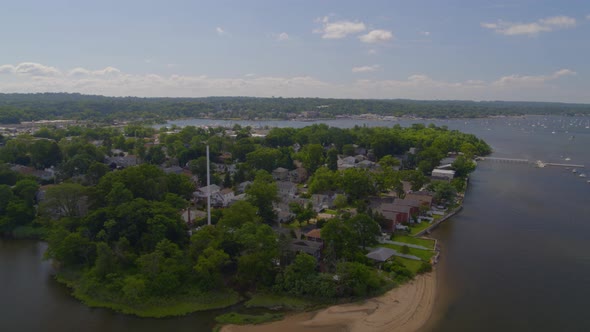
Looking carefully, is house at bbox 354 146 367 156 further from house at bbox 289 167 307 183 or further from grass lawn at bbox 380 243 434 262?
grass lawn at bbox 380 243 434 262

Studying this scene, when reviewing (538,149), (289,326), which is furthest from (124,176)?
(538,149)

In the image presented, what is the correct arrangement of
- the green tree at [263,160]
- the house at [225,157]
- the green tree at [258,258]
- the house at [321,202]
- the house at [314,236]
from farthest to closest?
the house at [225,157] < the green tree at [263,160] < the house at [321,202] < the house at [314,236] < the green tree at [258,258]

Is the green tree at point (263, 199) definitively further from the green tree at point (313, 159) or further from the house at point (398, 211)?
the green tree at point (313, 159)

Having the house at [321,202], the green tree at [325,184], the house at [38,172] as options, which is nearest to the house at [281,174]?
the green tree at [325,184]

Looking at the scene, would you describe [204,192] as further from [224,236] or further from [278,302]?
[278,302]

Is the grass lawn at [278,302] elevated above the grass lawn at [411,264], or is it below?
below

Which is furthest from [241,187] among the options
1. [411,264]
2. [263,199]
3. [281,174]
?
[411,264]

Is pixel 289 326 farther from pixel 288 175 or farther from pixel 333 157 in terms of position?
pixel 333 157
